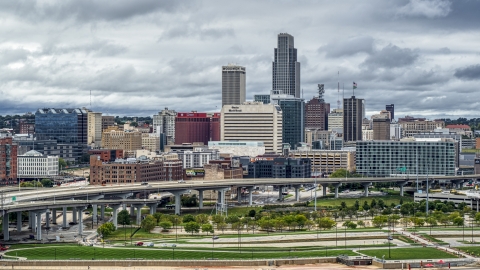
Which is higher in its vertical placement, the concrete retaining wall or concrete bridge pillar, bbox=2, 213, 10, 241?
concrete bridge pillar, bbox=2, 213, 10, 241

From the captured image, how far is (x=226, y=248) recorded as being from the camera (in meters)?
128

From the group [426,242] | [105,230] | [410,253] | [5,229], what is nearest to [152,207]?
[105,230]

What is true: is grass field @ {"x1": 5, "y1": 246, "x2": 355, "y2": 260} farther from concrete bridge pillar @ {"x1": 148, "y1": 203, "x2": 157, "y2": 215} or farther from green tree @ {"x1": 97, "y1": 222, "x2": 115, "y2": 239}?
concrete bridge pillar @ {"x1": 148, "y1": 203, "x2": 157, "y2": 215}

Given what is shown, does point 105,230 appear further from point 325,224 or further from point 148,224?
point 325,224

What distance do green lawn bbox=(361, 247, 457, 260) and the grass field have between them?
3441 mm

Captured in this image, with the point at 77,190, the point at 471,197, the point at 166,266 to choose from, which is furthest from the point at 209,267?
the point at 471,197

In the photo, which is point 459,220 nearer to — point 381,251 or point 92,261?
point 381,251

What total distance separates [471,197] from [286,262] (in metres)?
90.2

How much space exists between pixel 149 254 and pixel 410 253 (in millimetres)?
34267

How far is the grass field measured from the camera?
12100 centimetres

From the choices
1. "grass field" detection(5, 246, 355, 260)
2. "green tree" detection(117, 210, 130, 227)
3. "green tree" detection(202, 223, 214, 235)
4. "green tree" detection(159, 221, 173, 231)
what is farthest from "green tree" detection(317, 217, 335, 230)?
"green tree" detection(117, 210, 130, 227)

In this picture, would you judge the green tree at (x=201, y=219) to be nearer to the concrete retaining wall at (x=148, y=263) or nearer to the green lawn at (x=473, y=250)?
the concrete retaining wall at (x=148, y=263)

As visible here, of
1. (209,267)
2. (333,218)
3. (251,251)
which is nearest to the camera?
(209,267)

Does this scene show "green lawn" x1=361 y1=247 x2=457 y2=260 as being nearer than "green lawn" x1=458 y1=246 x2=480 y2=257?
Yes
